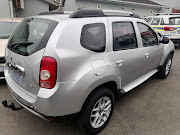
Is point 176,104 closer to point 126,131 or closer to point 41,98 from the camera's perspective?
point 126,131

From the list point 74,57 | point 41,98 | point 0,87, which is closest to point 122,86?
point 74,57

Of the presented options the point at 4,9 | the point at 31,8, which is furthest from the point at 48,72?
the point at 31,8

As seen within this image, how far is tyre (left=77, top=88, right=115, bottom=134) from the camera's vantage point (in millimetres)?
2064

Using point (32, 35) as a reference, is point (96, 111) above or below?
below

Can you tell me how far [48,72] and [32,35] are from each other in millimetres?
680

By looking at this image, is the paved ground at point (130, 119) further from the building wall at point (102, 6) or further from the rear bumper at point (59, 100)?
the building wall at point (102, 6)

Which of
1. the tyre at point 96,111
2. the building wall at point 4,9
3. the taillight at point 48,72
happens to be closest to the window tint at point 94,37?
the taillight at point 48,72

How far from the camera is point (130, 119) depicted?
2713 mm

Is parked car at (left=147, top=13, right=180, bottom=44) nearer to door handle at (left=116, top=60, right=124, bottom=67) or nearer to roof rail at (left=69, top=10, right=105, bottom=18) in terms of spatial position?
door handle at (left=116, top=60, right=124, bottom=67)

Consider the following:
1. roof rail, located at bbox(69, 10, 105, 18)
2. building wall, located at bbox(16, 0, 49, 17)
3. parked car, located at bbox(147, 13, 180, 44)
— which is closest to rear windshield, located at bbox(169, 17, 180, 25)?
parked car, located at bbox(147, 13, 180, 44)

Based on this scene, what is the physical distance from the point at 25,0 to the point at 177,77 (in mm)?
14784

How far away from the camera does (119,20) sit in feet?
8.46

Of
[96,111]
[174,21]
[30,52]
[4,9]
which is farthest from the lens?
[4,9]

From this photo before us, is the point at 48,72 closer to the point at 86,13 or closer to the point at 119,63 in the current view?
the point at 86,13
